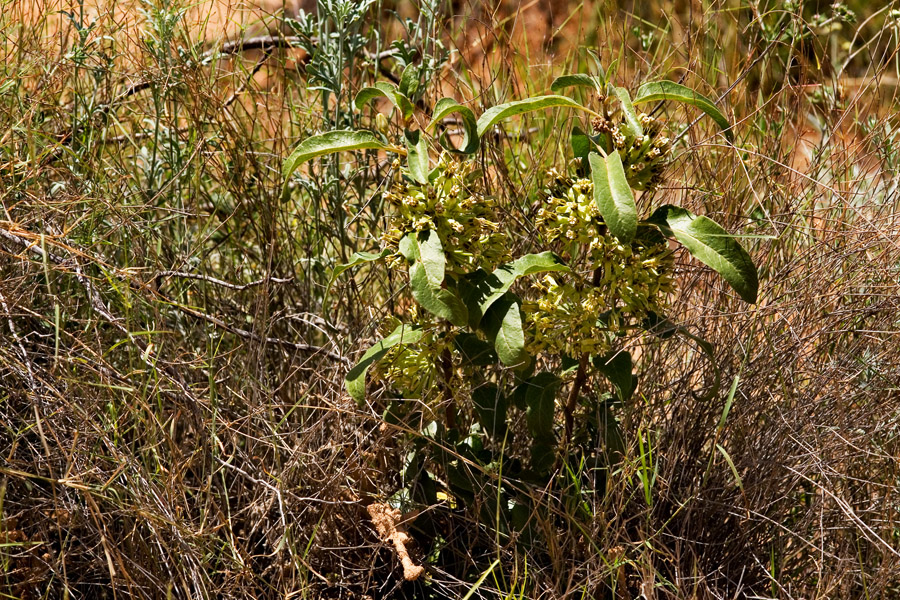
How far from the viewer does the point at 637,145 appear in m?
1.57

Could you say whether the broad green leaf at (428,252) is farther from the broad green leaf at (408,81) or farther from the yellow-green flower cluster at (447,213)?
the broad green leaf at (408,81)

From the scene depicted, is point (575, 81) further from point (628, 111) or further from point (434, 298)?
point (434, 298)

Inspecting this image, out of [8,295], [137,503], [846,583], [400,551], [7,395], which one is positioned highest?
[8,295]

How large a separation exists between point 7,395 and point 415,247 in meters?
0.95

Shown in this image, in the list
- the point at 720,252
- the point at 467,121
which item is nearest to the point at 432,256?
the point at 467,121

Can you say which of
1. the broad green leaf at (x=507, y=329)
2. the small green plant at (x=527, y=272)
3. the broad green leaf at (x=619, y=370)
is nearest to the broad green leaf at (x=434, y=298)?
the small green plant at (x=527, y=272)

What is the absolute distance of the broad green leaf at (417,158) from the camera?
62.1 inches

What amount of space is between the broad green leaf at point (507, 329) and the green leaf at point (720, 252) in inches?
12.2

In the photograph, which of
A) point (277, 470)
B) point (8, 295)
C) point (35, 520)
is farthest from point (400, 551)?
point (8, 295)

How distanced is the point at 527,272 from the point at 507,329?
110 millimetres

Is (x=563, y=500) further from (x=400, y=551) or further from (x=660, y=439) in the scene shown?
(x=400, y=551)

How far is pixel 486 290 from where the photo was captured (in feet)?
5.26

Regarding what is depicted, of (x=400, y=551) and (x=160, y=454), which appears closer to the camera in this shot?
(x=400, y=551)

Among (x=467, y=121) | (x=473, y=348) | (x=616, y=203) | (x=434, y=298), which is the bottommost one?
(x=473, y=348)
